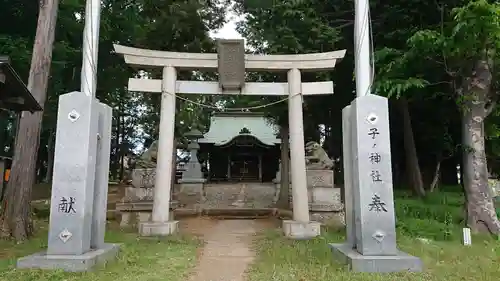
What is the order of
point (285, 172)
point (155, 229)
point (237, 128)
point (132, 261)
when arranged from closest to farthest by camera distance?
point (132, 261) → point (155, 229) → point (285, 172) → point (237, 128)

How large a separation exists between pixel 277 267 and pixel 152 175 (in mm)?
6764

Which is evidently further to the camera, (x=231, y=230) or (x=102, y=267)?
(x=231, y=230)

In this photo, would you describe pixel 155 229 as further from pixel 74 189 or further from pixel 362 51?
pixel 362 51

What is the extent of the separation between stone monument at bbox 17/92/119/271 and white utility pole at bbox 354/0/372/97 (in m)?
4.43

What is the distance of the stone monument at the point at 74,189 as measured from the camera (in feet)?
19.2

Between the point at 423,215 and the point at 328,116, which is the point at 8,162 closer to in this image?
the point at 328,116

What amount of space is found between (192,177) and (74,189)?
12.3 m

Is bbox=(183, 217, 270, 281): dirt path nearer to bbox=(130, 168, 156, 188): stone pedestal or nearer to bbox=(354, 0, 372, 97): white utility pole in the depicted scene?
bbox=(130, 168, 156, 188): stone pedestal

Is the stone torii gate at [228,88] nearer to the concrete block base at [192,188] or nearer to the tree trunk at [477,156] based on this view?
the tree trunk at [477,156]

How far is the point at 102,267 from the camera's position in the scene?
5.96 metres

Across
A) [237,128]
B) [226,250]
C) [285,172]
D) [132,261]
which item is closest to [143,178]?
[226,250]

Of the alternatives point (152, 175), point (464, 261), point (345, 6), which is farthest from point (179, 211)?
point (464, 261)

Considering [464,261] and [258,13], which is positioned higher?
[258,13]

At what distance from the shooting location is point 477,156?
9336mm
